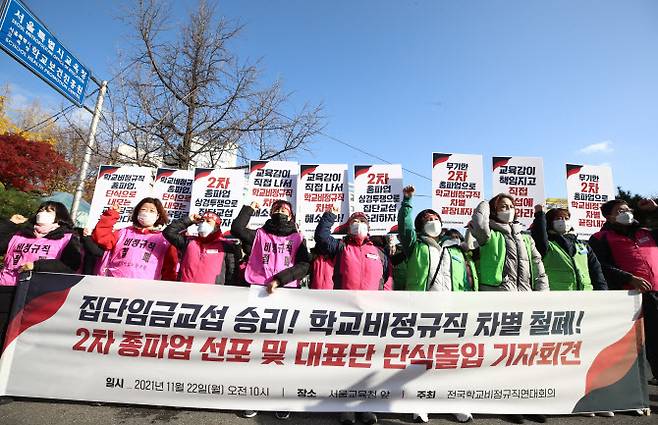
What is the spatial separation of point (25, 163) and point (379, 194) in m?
18.2

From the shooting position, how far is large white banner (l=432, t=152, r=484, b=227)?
218 inches

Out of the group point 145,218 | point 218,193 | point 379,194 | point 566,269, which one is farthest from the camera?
point 218,193

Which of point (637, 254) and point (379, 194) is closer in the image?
point (637, 254)

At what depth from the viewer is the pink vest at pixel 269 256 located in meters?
3.42

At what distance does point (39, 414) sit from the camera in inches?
106

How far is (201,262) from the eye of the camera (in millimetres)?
3475

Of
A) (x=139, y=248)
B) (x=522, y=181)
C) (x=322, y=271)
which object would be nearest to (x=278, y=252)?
(x=322, y=271)

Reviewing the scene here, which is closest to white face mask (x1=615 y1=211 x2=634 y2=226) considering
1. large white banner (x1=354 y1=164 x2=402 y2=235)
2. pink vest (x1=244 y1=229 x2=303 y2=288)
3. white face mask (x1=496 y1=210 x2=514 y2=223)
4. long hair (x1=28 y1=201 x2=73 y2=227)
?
white face mask (x1=496 y1=210 x2=514 y2=223)

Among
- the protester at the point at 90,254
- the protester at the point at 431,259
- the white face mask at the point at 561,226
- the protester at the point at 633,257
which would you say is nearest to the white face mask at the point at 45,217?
the protester at the point at 90,254

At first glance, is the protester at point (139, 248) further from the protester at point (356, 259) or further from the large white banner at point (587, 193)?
the large white banner at point (587, 193)

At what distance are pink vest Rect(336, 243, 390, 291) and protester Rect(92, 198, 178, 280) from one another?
1.93 metres

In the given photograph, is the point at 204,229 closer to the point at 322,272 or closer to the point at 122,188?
the point at 322,272

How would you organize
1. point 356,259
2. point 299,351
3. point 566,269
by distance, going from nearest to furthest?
point 299,351 < point 356,259 < point 566,269

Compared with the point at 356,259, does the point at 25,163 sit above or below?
above
